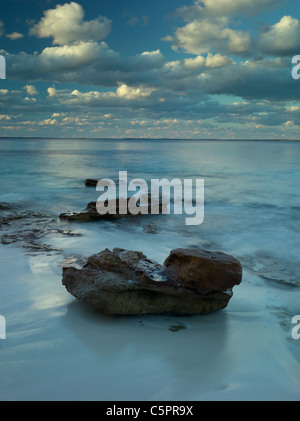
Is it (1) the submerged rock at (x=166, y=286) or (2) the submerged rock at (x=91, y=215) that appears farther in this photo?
(2) the submerged rock at (x=91, y=215)

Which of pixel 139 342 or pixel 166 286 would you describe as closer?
pixel 139 342

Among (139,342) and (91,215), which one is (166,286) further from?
(91,215)

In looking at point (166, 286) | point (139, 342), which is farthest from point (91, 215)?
point (139, 342)

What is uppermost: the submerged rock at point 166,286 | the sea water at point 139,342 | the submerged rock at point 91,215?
the submerged rock at point 91,215

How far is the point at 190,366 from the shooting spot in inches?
107

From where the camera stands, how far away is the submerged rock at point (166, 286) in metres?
3.38

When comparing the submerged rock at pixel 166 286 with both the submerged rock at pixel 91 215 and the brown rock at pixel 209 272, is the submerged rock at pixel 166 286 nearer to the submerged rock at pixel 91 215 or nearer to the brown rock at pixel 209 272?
the brown rock at pixel 209 272

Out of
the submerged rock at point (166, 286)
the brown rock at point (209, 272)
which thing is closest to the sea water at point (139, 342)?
the submerged rock at point (166, 286)

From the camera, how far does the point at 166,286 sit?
3.50 metres

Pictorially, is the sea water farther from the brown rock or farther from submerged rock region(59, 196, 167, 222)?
submerged rock region(59, 196, 167, 222)

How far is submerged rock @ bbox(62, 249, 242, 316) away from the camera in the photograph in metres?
3.38

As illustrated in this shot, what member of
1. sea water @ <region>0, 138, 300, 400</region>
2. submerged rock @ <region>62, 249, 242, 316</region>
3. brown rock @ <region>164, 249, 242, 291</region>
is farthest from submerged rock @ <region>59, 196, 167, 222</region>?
brown rock @ <region>164, 249, 242, 291</region>
